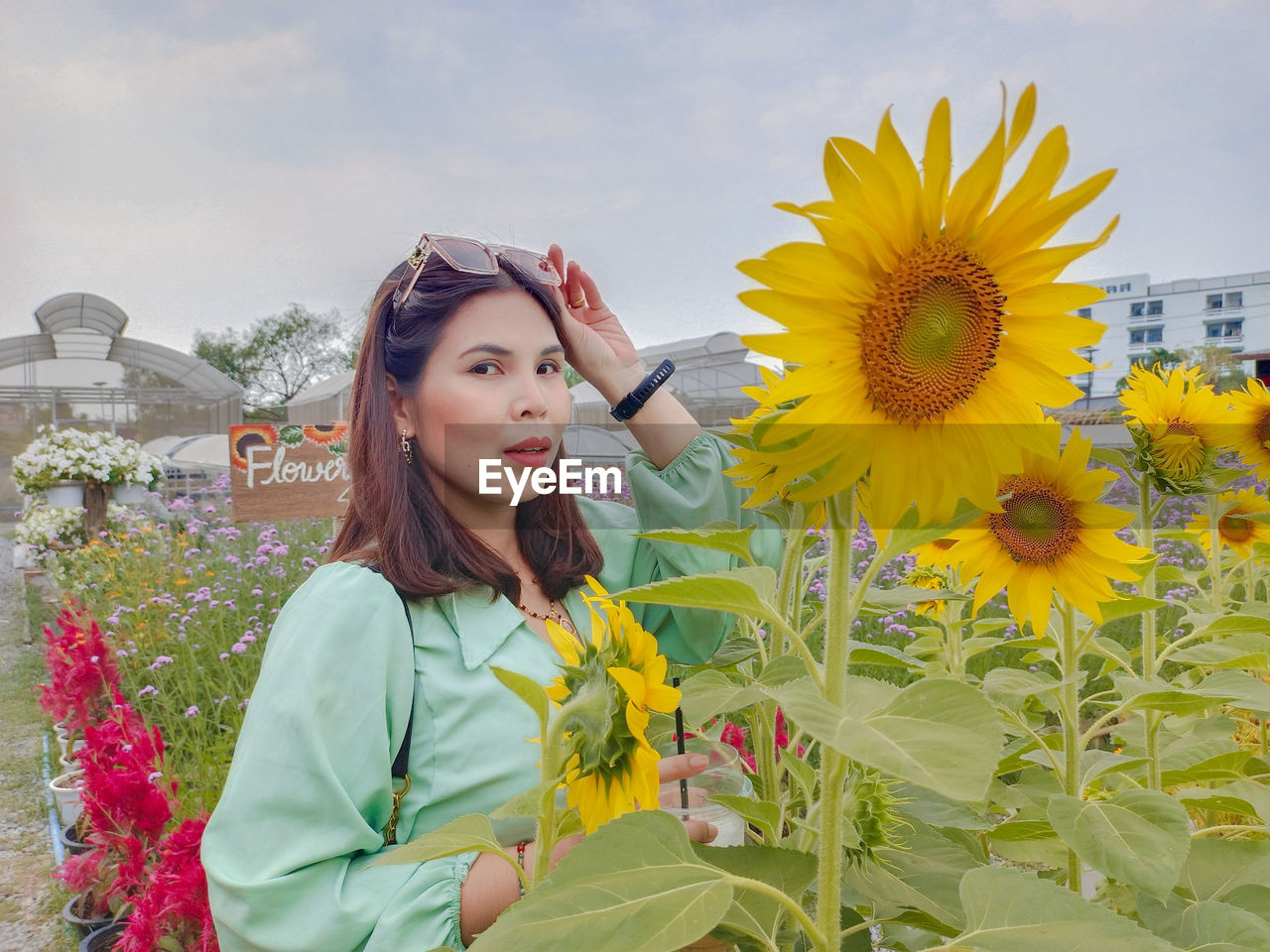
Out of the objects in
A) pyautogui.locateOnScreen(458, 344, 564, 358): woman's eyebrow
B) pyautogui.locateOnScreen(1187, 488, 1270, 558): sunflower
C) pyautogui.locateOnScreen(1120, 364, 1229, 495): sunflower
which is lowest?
pyautogui.locateOnScreen(1187, 488, 1270, 558): sunflower

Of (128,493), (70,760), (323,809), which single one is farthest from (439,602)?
(128,493)

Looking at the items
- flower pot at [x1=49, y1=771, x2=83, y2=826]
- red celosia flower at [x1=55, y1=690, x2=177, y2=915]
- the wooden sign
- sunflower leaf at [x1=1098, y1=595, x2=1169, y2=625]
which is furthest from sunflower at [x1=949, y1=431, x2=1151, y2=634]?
flower pot at [x1=49, y1=771, x2=83, y2=826]

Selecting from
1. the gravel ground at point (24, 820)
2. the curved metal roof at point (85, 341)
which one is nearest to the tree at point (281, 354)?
the curved metal roof at point (85, 341)

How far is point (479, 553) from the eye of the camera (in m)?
1.01

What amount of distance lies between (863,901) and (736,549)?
0.80 feet

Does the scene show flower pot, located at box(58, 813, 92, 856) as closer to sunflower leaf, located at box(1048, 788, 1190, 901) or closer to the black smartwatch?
the black smartwatch

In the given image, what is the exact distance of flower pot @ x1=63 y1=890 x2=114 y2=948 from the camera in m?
1.80

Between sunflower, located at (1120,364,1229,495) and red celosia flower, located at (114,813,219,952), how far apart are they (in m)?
1.22

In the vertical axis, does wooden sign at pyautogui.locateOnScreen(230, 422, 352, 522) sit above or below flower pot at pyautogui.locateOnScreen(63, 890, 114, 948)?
above

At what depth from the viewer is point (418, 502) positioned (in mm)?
1027

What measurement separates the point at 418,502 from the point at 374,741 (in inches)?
11.4

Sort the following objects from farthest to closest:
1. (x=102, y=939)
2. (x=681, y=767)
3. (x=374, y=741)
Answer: (x=102, y=939), (x=374, y=741), (x=681, y=767)

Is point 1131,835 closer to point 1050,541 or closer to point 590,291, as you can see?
point 1050,541

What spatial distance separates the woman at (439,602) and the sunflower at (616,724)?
146mm
